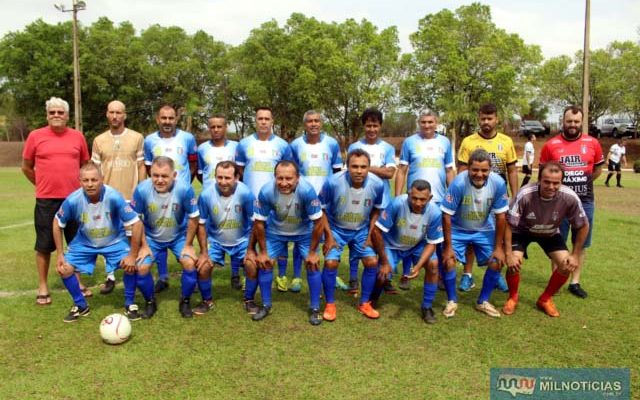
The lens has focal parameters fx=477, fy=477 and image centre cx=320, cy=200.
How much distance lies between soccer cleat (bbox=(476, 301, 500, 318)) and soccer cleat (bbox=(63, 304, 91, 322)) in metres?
3.67

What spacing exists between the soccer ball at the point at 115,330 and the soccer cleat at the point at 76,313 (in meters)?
0.67

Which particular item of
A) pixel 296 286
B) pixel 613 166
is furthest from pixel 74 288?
pixel 613 166

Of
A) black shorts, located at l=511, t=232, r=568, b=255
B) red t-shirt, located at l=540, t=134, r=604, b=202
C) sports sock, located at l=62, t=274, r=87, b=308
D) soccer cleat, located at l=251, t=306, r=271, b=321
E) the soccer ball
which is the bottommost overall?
soccer cleat, located at l=251, t=306, r=271, b=321

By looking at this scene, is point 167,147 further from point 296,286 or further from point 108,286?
point 296,286

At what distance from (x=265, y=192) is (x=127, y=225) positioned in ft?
4.24

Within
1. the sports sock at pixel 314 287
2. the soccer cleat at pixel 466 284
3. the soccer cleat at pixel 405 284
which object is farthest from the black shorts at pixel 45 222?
the soccer cleat at pixel 466 284

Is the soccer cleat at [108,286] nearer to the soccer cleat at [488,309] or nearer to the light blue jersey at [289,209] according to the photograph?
the light blue jersey at [289,209]

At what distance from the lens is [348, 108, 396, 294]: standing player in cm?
511

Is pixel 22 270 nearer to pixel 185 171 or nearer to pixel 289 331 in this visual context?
pixel 185 171

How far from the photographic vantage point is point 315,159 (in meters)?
5.18

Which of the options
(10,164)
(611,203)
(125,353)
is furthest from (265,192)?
(10,164)

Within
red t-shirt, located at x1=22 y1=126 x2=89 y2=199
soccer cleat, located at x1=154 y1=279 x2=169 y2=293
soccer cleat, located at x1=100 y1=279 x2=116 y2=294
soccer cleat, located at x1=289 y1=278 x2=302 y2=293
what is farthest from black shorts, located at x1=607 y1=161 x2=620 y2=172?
red t-shirt, located at x1=22 y1=126 x2=89 y2=199

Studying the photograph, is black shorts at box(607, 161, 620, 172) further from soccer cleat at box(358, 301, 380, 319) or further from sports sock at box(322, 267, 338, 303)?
sports sock at box(322, 267, 338, 303)

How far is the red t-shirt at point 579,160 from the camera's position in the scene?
4867mm
